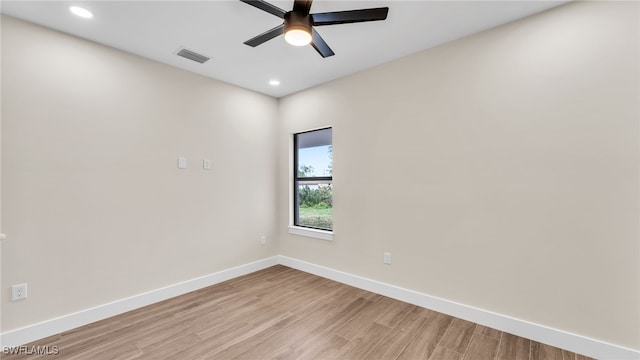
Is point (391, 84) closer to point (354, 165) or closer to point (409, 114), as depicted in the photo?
point (409, 114)

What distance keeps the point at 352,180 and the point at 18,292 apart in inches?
123

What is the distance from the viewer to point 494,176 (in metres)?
2.35

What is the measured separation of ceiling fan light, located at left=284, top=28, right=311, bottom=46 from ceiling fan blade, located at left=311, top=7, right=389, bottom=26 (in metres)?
0.11

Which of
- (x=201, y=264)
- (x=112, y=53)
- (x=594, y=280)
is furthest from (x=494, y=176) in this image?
(x=112, y=53)

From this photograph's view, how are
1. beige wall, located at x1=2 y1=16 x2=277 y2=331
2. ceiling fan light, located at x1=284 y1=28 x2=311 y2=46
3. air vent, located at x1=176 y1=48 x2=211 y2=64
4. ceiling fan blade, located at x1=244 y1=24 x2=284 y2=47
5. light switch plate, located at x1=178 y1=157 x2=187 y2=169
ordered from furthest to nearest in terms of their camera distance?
light switch plate, located at x1=178 y1=157 x2=187 y2=169 → air vent, located at x1=176 y1=48 x2=211 y2=64 → beige wall, located at x1=2 y1=16 x2=277 y2=331 → ceiling fan blade, located at x1=244 y1=24 x2=284 y2=47 → ceiling fan light, located at x1=284 y1=28 x2=311 y2=46

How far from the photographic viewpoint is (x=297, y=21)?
177 cm

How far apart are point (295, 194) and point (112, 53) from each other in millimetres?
2665

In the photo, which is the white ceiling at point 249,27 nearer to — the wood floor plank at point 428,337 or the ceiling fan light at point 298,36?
the ceiling fan light at point 298,36

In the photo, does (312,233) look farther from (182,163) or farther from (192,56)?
(192,56)

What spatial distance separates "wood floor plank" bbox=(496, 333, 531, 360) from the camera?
1.94m

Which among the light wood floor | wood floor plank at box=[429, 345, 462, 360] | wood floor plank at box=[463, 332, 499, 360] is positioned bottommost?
the light wood floor

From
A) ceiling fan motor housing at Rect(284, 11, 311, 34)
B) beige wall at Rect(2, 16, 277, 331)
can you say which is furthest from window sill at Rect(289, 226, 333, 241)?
ceiling fan motor housing at Rect(284, 11, 311, 34)

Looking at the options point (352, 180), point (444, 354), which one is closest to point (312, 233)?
point (352, 180)

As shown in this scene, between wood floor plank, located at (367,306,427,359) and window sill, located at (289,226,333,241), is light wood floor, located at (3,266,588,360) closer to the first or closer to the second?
wood floor plank, located at (367,306,427,359)
